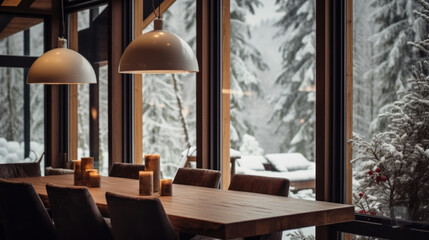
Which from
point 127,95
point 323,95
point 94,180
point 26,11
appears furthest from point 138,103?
point 323,95

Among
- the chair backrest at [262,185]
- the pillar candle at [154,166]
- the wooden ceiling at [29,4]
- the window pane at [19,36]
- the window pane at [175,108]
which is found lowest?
the chair backrest at [262,185]

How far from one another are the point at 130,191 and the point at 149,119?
9.33ft


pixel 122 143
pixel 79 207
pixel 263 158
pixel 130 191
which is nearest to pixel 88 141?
pixel 122 143

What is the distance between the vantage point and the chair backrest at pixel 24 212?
406 cm

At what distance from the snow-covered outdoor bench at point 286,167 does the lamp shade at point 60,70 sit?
1.73 metres

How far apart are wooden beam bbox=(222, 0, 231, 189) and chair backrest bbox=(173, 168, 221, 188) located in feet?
3.49

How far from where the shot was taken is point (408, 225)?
14.9 feet

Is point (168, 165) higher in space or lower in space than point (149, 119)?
lower

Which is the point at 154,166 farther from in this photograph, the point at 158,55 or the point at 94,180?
the point at 158,55

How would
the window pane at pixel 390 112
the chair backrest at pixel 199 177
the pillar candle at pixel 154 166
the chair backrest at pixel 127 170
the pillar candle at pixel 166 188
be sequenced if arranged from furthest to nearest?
the chair backrest at pixel 127 170 < the chair backrest at pixel 199 177 < the window pane at pixel 390 112 < the pillar candle at pixel 154 166 < the pillar candle at pixel 166 188

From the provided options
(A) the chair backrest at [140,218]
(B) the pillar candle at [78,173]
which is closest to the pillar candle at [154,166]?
(B) the pillar candle at [78,173]

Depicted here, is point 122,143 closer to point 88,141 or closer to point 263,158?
point 88,141

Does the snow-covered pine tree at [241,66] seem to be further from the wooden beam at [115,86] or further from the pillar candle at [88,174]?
the wooden beam at [115,86]

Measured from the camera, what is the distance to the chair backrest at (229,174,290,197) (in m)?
4.30
